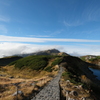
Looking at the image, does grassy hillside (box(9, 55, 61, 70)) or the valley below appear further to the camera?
grassy hillside (box(9, 55, 61, 70))

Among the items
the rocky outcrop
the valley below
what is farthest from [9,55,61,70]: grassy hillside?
the rocky outcrop

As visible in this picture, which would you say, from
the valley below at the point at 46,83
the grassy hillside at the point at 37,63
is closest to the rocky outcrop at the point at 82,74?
the valley below at the point at 46,83

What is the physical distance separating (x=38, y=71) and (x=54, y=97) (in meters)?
33.4

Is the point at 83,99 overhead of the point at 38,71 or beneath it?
overhead

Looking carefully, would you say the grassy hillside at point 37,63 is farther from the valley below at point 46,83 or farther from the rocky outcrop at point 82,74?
the rocky outcrop at point 82,74

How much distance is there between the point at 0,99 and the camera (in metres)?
13.3

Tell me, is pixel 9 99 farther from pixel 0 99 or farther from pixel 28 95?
pixel 28 95

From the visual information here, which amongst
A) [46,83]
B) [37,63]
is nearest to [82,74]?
[37,63]

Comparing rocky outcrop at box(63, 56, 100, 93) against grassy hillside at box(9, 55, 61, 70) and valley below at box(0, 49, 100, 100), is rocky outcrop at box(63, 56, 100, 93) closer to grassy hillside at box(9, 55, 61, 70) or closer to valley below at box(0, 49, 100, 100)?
valley below at box(0, 49, 100, 100)

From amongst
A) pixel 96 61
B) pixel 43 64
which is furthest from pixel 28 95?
pixel 96 61

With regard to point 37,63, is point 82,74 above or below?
below

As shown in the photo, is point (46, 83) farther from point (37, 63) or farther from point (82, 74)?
point (37, 63)

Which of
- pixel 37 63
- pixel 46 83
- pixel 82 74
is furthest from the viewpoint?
pixel 37 63

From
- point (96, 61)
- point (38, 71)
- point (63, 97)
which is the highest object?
point (63, 97)
